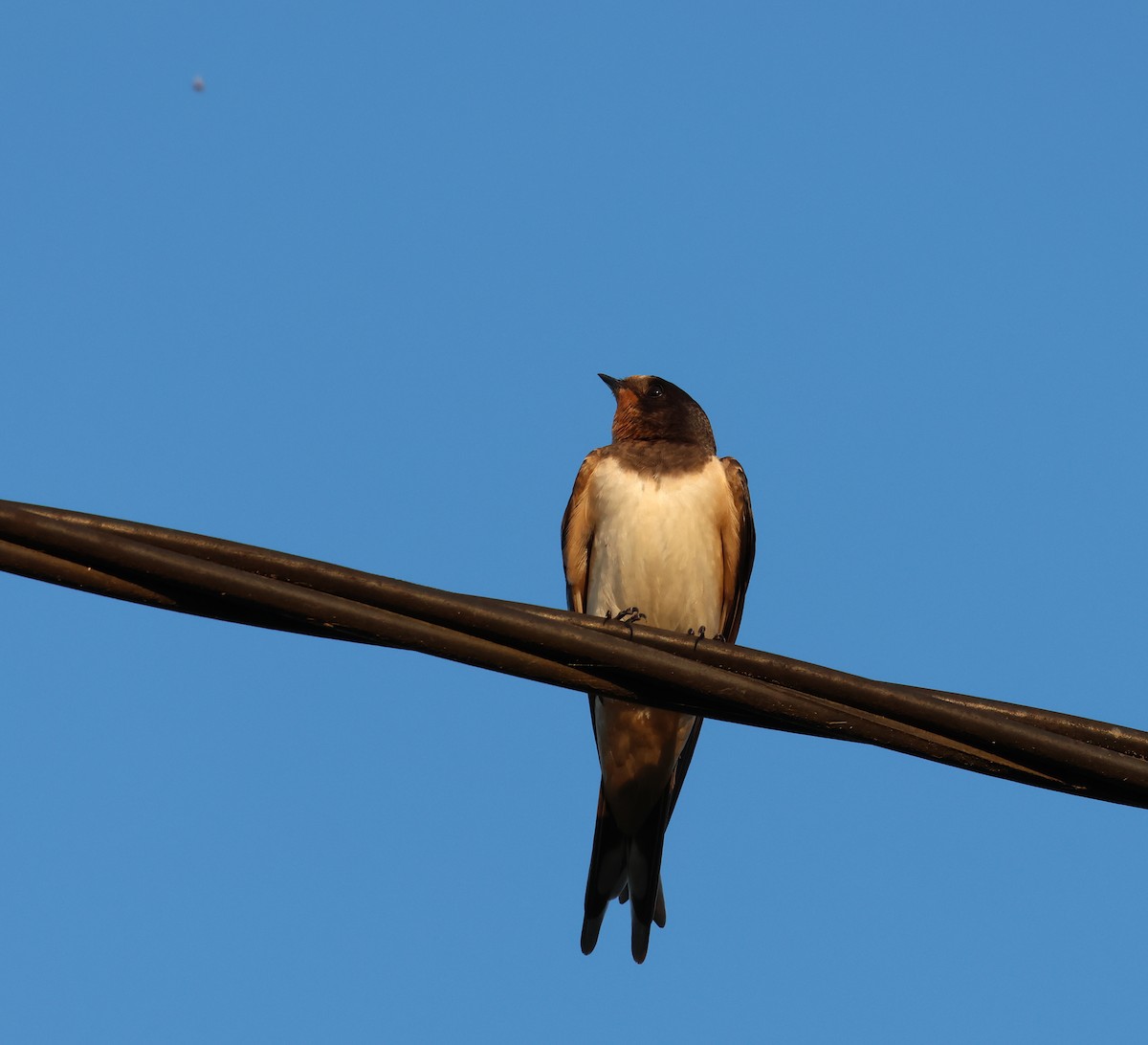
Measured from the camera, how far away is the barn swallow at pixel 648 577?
7469 millimetres

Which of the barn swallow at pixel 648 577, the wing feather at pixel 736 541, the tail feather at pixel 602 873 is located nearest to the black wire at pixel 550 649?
the tail feather at pixel 602 873

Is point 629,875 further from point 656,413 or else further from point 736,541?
point 656,413

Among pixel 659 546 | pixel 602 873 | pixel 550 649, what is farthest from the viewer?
pixel 659 546

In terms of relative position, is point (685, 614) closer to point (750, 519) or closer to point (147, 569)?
point (750, 519)

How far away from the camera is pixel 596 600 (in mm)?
7680

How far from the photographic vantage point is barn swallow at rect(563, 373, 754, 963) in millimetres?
7469

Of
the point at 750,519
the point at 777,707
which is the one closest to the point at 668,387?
the point at 750,519

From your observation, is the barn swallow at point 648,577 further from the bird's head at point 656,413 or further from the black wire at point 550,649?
the black wire at point 550,649

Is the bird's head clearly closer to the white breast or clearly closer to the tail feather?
the white breast

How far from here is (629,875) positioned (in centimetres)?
723

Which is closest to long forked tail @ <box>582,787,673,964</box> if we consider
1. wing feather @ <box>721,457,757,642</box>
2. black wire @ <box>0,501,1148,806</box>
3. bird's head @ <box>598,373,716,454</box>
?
wing feather @ <box>721,457,757,642</box>

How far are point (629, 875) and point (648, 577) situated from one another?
4.63 ft

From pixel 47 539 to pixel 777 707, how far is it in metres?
1.57

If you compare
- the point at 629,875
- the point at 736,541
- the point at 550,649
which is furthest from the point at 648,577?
the point at 550,649
